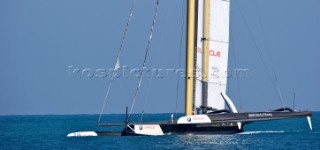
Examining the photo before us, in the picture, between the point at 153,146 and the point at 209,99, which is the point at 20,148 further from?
the point at 209,99

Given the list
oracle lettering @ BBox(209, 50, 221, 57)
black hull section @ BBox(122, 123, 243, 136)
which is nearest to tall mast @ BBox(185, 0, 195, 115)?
black hull section @ BBox(122, 123, 243, 136)

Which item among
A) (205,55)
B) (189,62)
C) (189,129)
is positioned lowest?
(189,129)

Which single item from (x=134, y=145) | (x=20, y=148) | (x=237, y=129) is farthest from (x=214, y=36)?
(x=20, y=148)

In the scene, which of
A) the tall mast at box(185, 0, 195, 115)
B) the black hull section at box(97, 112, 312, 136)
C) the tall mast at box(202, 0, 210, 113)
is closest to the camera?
the black hull section at box(97, 112, 312, 136)

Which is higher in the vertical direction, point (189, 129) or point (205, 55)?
point (205, 55)

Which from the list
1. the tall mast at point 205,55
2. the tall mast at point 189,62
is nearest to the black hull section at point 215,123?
the tall mast at point 189,62

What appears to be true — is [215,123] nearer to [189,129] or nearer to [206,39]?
[189,129]

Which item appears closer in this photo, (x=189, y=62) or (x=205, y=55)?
(x=189, y=62)

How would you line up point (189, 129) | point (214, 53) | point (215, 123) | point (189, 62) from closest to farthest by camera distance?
point (189, 129)
point (215, 123)
point (189, 62)
point (214, 53)

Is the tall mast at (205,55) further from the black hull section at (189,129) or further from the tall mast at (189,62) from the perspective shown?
the black hull section at (189,129)

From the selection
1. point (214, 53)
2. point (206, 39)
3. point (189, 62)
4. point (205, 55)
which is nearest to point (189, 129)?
point (189, 62)

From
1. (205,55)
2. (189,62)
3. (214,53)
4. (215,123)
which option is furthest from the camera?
(214,53)

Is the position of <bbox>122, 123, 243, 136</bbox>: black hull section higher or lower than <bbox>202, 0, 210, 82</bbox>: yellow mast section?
lower

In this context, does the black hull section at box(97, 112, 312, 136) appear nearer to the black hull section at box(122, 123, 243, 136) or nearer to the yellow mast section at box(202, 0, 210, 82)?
the black hull section at box(122, 123, 243, 136)
